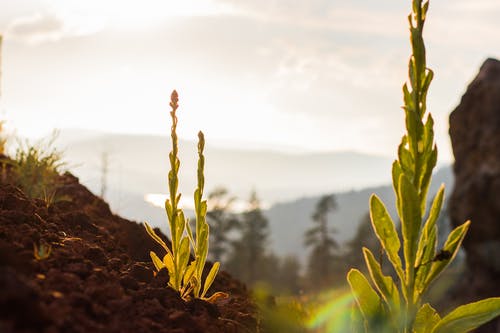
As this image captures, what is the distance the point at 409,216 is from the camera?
9.71ft

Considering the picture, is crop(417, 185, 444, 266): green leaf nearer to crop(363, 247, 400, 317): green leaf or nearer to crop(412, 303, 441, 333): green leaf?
crop(363, 247, 400, 317): green leaf

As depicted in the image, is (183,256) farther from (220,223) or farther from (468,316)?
(220,223)

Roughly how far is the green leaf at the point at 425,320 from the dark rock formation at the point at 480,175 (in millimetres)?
7252

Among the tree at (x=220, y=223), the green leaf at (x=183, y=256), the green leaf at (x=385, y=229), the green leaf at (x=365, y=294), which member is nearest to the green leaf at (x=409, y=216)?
the green leaf at (x=385, y=229)

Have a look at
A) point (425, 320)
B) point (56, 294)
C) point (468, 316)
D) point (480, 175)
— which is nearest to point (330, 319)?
point (425, 320)

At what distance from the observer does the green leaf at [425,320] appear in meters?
3.42

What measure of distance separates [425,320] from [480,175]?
7489mm

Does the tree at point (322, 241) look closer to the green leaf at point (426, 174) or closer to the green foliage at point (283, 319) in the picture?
the green foliage at point (283, 319)

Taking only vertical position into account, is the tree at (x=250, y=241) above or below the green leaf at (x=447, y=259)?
below

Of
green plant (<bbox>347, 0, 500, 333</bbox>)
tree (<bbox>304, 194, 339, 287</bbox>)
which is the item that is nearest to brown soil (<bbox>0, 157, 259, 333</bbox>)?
green plant (<bbox>347, 0, 500, 333</bbox>)

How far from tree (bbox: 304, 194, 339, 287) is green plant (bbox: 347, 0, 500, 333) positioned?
56.2m

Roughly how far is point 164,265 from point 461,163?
8.76 meters

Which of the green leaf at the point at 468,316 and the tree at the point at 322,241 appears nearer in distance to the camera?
the green leaf at the point at 468,316

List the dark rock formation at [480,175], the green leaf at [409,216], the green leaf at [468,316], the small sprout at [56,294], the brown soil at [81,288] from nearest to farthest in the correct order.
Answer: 1. the brown soil at [81,288]
2. the small sprout at [56,294]
3. the green leaf at [409,216]
4. the green leaf at [468,316]
5. the dark rock formation at [480,175]
